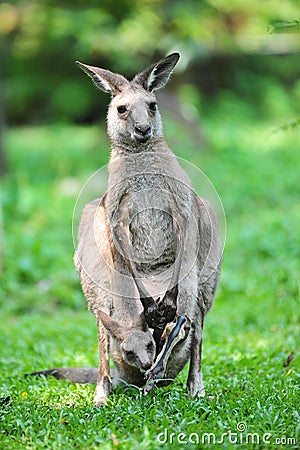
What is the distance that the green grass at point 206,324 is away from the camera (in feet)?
12.5

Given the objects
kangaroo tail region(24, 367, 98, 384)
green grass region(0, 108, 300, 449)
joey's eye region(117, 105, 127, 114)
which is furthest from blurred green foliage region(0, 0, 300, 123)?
kangaroo tail region(24, 367, 98, 384)

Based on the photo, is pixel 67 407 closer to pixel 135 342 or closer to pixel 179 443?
pixel 135 342

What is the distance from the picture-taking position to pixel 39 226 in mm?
10477

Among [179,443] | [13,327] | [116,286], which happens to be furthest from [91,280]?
[13,327]

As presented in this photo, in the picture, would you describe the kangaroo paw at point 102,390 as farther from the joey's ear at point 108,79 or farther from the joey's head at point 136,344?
the joey's ear at point 108,79

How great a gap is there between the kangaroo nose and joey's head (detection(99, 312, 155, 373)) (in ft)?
3.52

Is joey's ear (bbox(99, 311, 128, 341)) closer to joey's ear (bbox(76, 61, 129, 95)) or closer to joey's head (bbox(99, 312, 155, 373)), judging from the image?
joey's head (bbox(99, 312, 155, 373))

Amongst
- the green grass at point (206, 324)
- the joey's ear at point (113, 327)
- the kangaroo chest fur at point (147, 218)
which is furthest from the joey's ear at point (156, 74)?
Answer: the joey's ear at point (113, 327)

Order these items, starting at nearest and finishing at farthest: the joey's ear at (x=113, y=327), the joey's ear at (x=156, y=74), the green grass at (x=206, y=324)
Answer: the green grass at (x=206, y=324), the joey's ear at (x=113, y=327), the joey's ear at (x=156, y=74)

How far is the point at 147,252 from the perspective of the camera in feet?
14.7

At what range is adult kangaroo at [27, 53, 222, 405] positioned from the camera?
4.25 meters

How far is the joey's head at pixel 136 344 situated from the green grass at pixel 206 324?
24cm

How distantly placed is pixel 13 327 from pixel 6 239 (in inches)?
107

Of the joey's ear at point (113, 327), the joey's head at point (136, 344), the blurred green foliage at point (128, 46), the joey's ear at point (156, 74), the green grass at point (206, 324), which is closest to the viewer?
the green grass at point (206, 324)
